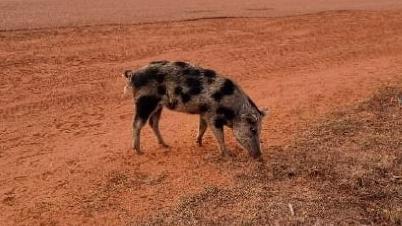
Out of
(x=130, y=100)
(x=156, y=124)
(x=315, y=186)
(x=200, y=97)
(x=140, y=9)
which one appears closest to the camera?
(x=315, y=186)

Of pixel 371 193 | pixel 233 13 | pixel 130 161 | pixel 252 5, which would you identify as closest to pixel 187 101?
pixel 130 161

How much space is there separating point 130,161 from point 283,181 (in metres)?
2.22

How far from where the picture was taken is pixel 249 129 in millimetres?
8789

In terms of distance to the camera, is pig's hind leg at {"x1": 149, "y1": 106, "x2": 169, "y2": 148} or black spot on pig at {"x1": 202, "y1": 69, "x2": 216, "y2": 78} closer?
black spot on pig at {"x1": 202, "y1": 69, "x2": 216, "y2": 78}

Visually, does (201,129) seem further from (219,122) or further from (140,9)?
(140,9)

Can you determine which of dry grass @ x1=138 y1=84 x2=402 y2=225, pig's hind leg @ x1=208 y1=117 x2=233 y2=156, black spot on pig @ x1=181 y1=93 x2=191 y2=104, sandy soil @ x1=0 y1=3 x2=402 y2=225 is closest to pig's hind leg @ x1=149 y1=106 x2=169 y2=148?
→ sandy soil @ x1=0 y1=3 x2=402 y2=225

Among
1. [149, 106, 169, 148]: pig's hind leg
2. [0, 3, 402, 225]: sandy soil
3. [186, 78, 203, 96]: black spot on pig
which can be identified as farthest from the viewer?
[149, 106, 169, 148]: pig's hind leg

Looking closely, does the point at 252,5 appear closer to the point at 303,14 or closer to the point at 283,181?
the point at 303,14

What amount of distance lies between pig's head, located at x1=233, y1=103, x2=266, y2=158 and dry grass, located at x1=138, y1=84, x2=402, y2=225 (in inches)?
9.6

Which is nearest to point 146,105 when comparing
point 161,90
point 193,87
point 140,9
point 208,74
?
point 161,90

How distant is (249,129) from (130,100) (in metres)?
4.07

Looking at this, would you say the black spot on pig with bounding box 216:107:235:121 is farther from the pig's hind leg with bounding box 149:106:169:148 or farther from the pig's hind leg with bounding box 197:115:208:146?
the pig's hind leg with bounding box 149:106:169:148

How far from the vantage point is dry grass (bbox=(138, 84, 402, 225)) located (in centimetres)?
759

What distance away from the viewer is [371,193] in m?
8.19
